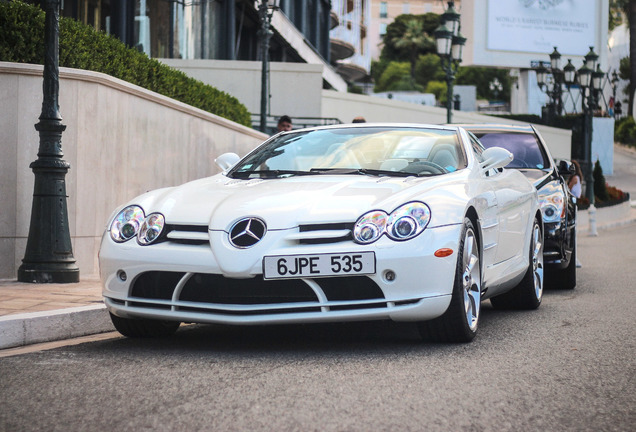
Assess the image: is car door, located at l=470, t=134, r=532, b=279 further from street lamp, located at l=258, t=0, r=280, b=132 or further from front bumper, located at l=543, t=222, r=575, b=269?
street lamp, located at l=258, t=0, r=280, b=132

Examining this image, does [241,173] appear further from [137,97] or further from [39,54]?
[137,97]

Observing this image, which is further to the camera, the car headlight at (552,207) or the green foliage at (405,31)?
the green foliage at (405,31)

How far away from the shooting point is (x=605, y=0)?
68.1 meters

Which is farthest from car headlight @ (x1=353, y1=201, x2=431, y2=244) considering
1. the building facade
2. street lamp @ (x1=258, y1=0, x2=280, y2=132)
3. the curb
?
street lamp @ (x1=258, y1=0, x2=280, y2=132)

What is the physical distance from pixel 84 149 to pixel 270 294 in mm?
5556

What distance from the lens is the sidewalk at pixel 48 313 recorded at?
21.3 feet

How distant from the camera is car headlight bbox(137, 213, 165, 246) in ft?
19.9

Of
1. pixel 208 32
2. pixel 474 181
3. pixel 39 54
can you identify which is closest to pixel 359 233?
pixel 474 181

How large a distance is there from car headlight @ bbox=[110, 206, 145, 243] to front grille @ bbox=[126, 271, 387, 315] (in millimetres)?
404

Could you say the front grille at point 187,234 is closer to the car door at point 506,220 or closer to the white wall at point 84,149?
the car door at point 506,220

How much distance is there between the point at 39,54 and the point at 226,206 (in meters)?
5.40

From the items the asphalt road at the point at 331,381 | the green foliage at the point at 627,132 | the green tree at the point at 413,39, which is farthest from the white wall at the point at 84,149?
the green tree at the point at 413,39

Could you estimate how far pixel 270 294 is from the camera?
5824 mm

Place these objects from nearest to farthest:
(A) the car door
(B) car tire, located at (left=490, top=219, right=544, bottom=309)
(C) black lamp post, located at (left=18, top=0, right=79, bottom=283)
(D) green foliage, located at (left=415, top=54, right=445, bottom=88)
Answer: (A) the car door < (B) car tire, located at (left=490, top=219, right=544, bottom=309) < (C) black lamp post, located at (left=18, top=0, right=79, bottom=283) < (D) green foliage, located at (left=415, top=54, right=445, bottom=88)
